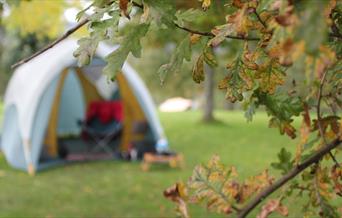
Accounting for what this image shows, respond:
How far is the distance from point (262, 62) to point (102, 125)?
377 inches

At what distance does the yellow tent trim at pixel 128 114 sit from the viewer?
1038 centimetres

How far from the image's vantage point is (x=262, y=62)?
53.9 inches

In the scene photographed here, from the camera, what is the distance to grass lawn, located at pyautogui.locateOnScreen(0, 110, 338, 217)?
19.7 ft

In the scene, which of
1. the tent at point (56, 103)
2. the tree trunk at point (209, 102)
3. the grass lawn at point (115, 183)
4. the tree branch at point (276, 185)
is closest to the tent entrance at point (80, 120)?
the tent at point (56, 103)

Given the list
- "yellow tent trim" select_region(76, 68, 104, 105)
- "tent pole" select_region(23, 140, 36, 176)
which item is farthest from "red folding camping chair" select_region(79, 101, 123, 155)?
"tent pole" select_region(23, 140, 36, 176)

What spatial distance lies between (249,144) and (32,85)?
4856 mm

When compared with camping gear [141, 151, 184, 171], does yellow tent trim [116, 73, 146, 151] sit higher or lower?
higher

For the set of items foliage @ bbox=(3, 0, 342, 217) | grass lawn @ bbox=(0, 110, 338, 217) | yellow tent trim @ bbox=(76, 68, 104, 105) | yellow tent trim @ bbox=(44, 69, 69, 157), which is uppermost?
yellow tent trim @ bbox=(76, 68, 104, 105)

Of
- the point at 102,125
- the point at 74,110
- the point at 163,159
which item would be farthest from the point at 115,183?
the point at 74,110

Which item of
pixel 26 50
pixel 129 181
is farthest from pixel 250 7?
pixel 26 50

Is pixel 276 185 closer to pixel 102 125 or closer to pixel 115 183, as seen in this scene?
pixel 115 183

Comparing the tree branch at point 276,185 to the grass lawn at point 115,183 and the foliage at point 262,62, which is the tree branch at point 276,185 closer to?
the foliage at point 262,62

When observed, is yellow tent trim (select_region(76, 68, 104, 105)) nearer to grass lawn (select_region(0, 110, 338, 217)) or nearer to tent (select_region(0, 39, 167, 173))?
tent (select_region(0, 39, 167, 173))

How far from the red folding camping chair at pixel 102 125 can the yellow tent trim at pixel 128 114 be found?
0.12 m
